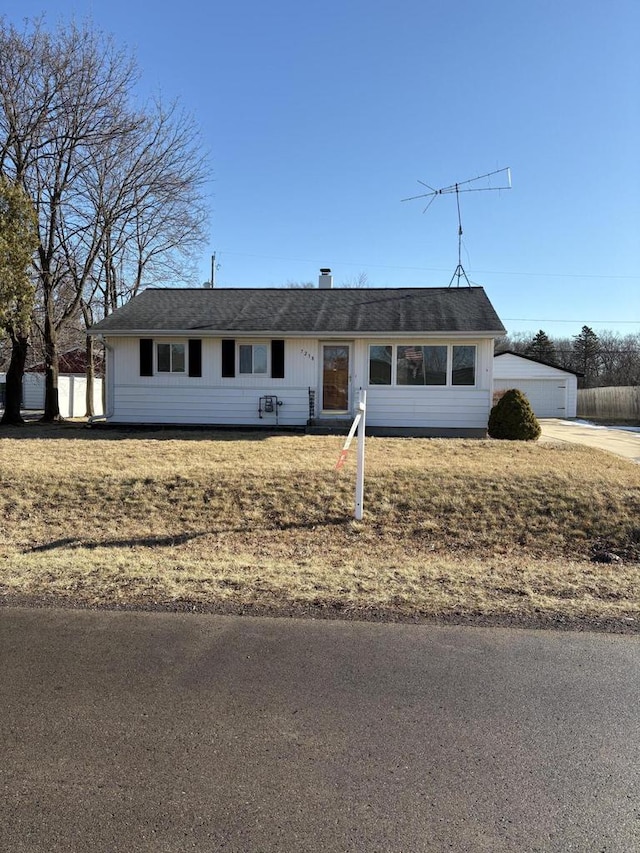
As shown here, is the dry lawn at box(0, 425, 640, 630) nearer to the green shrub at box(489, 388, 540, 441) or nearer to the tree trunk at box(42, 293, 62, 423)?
the green shrub at box(489, 388, 540, 441)

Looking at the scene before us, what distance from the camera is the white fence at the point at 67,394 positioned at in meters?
28.5

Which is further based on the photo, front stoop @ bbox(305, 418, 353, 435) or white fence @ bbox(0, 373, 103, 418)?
white fence @ bbox(0, 373, 103, 418)

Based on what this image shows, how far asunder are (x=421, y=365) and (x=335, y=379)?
228 centimetres

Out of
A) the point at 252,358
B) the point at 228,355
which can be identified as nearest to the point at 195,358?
the point at 228,355

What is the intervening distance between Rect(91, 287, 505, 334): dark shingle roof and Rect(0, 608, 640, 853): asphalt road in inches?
442

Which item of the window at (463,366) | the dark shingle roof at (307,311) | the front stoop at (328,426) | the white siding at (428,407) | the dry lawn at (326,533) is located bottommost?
the dry lawn at (326,533)

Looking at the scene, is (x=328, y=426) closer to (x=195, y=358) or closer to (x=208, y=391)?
(x=208, y=391)

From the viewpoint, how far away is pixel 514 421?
42.2ft

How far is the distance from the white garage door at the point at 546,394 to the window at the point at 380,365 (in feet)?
64.1

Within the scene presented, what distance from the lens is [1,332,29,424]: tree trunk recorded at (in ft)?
54.4

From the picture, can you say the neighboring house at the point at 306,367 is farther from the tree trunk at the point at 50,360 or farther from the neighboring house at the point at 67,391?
the neighboring house at the point at 67,391

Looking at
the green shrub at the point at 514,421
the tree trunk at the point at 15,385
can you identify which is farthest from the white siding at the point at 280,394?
the tree trunk at the point at 15,385

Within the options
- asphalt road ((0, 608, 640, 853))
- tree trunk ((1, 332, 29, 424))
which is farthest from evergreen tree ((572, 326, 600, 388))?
asphalt road ((0, 608, 640, 853))

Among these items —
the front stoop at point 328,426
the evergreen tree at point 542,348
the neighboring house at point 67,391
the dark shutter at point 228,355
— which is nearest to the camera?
the front stoop at point 328,426
